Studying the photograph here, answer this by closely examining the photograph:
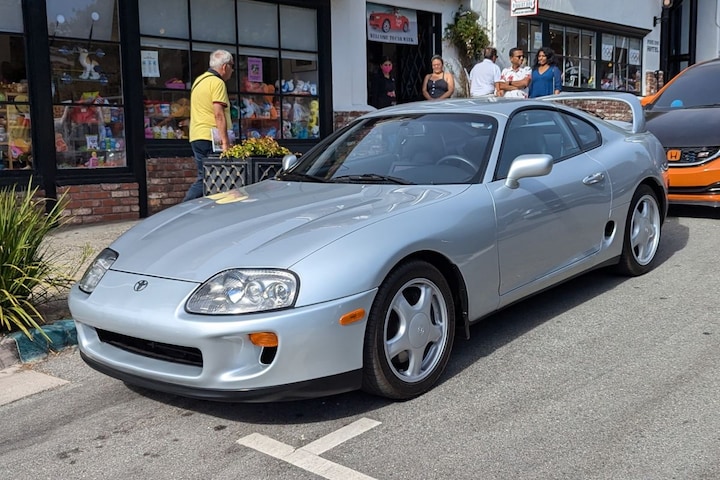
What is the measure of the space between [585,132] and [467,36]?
25.6ft

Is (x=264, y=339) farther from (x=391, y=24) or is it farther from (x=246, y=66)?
(x=391, y=24)

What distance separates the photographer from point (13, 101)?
8.18 m

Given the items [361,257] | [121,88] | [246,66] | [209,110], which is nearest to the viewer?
[361,257]

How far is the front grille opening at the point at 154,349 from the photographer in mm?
3307

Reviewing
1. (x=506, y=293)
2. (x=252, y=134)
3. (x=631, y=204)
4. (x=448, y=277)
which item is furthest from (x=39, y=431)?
(x=252, y=134)

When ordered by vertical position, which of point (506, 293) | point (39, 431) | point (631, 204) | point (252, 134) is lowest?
point (39, 431)

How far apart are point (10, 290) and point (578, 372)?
11.2 feet

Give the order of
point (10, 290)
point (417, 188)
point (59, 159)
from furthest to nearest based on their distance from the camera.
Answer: point (59, 159)
point (10, 290)
point (417, 188)

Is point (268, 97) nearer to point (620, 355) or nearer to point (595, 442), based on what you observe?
point (620, 355)

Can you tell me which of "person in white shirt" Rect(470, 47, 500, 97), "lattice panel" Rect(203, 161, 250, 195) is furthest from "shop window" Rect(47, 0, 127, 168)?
"person in white shirt" Rect(470, 47, 500, 97)

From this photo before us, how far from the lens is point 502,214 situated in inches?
165

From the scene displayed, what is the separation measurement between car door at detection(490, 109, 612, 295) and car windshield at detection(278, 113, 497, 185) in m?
0.18

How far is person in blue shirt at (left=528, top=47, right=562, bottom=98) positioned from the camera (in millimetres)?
11641

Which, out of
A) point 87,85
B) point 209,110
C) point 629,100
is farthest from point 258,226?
point 87,85
